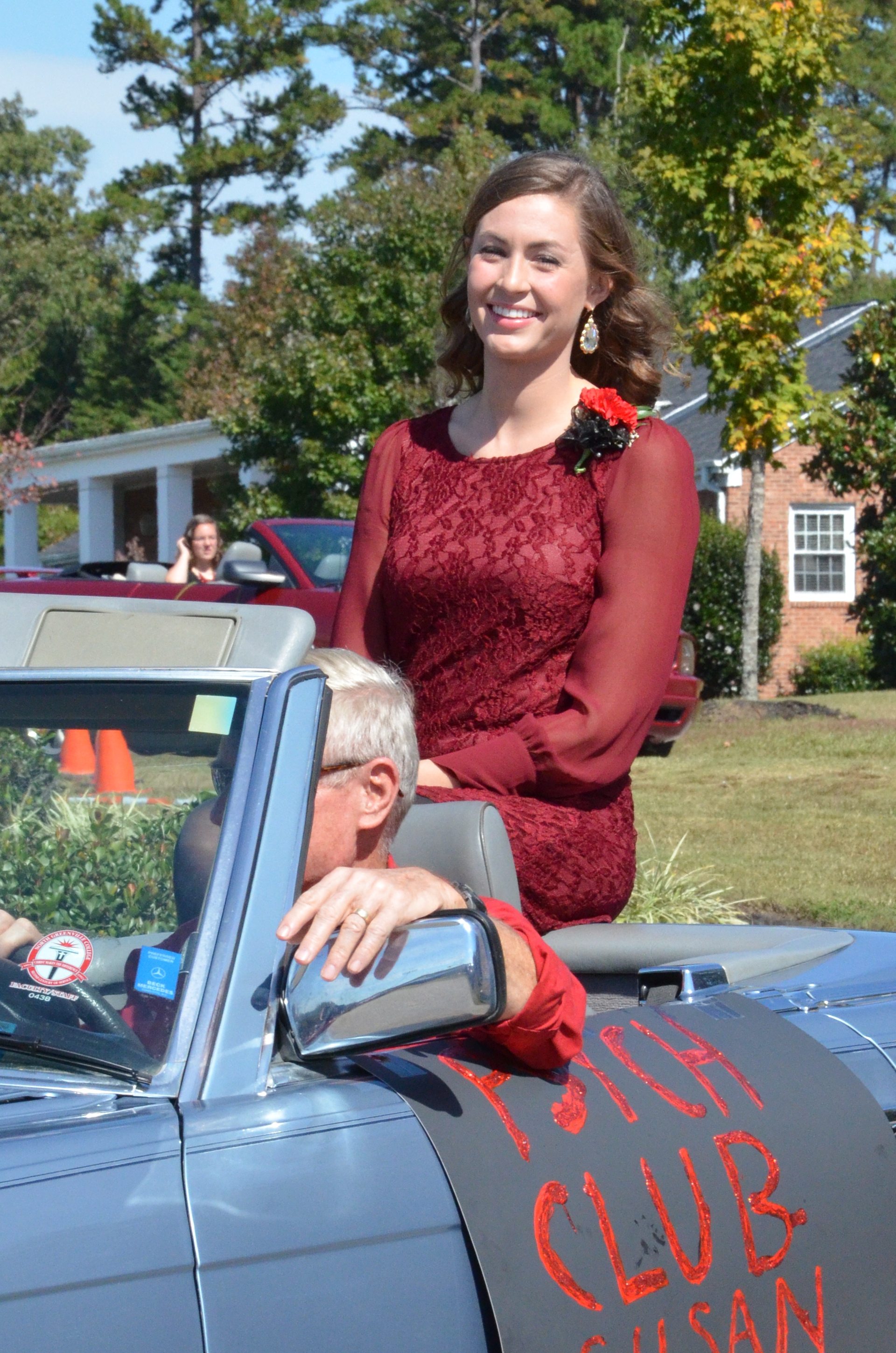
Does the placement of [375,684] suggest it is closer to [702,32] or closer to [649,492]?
[649,492]

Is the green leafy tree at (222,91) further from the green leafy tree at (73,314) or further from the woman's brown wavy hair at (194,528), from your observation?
the woman's brown wavy hair at (194,528)

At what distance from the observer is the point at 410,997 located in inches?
62.1

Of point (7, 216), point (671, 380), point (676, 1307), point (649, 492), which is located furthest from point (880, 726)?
point (7, 216)

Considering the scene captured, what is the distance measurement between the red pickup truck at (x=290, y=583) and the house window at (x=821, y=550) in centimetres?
1333

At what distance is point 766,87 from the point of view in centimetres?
1440

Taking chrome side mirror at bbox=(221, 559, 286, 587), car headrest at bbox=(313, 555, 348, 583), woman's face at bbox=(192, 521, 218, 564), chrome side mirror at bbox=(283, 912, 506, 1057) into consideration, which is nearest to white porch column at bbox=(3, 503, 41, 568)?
woman's face at bbox=(192, 521, 218, 564)

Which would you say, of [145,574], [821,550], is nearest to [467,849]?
[145,574]

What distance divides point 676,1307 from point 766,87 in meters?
14.4

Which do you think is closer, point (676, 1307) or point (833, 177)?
point (676, 1307)

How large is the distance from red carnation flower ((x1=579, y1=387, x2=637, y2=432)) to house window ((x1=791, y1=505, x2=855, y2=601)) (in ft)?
73.9

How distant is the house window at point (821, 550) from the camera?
2477cm

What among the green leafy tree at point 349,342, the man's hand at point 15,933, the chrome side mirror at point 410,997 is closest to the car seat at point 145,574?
the green leafy tree at point 349,342

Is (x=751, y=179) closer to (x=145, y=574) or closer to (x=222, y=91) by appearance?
(x=145, y=574)

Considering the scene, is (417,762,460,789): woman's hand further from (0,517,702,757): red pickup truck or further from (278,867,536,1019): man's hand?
(0,517,702,757): red pickup truck
